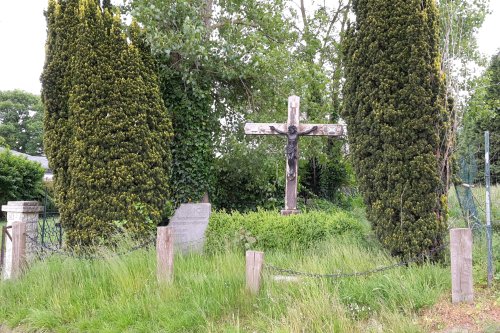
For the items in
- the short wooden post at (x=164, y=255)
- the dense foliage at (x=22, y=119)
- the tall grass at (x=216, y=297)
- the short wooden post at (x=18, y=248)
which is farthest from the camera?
the dense foliage at (x=22, y=119)

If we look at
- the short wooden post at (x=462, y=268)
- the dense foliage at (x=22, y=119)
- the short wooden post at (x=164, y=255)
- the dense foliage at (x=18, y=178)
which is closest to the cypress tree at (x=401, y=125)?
the short wooden post at (x=462, y=268)

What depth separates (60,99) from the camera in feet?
24.8

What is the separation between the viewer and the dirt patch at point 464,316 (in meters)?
4.02

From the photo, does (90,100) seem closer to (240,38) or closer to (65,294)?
(65,294)

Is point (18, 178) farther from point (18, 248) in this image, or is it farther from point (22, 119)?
point (22, 119)

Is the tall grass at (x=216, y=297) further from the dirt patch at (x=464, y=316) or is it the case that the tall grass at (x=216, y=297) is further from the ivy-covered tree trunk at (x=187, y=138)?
the ivy-covered tree trunk at (x=187, y=138)

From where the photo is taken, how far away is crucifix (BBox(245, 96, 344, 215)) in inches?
336

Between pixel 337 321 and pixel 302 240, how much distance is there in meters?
2.96

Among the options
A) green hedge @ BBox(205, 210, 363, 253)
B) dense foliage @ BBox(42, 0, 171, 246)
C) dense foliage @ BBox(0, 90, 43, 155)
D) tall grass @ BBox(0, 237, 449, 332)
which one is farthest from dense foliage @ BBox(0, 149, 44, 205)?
dense foliage @ BBox(0, 90, 43, 155)

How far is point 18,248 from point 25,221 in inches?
27.3

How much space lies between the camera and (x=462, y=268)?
4.51m

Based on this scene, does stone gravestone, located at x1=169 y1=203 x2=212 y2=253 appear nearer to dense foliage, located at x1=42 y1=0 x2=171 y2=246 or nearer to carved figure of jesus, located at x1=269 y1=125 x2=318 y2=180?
dense foliage, located at x1=42 y1=0 x2=171 y2=246

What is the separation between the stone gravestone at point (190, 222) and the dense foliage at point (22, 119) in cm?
4119

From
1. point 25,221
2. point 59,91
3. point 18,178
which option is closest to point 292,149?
point 59,91
